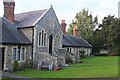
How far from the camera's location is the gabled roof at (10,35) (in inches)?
1055

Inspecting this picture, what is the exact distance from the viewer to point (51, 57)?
30.9m

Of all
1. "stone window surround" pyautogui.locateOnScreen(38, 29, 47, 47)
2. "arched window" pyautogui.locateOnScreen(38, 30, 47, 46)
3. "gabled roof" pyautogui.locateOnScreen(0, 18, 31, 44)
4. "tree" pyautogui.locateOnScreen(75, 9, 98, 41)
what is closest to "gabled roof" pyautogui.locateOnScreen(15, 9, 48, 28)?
"gabled roof" pyautogui.locateOnScreen(0, 18, 31, 44)

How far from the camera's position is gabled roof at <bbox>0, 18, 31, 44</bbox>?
26.8 metres

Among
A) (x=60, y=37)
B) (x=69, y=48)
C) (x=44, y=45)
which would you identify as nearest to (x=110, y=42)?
(x=69, y=48)

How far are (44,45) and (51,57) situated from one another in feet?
12.9

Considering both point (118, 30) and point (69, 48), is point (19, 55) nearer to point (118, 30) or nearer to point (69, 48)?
point (69, 48)

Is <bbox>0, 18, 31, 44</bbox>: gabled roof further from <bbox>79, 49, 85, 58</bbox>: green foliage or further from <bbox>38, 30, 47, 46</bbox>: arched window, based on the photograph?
<bbox>79, 49, 85, 58</bbox>: green foliage

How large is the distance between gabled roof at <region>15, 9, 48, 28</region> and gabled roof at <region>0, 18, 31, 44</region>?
1.52 m

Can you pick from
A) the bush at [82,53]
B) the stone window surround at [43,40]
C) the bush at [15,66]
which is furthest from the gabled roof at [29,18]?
the bush at [82,53]

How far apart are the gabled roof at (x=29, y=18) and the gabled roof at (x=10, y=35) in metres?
1.52

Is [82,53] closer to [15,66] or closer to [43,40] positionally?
[43,40]

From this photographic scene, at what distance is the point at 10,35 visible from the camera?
28.7 m

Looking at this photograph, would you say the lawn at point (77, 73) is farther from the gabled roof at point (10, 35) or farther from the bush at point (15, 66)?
the gabled roof at point (10, 35)

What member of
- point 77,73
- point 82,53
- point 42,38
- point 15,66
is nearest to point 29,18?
point 42,38
